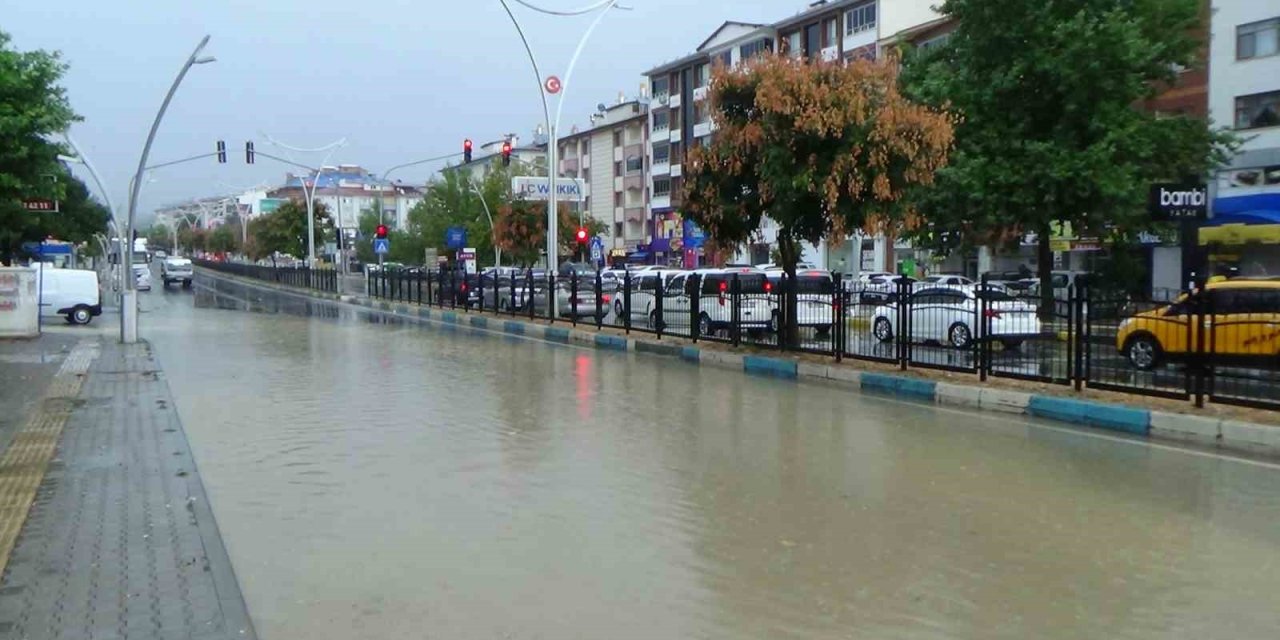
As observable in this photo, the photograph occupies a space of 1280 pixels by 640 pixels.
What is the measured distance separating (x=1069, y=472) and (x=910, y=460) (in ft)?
4.46

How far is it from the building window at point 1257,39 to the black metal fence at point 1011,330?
25.8 m

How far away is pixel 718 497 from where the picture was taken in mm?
8562

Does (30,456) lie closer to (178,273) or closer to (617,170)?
(178,273)

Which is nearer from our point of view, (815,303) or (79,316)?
(815,303)

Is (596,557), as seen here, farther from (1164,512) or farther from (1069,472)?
(1069,472)

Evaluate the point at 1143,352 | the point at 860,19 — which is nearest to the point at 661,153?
the point at 860,19

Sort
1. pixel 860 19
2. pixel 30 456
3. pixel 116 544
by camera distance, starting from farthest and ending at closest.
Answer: pixel 860 19 < pixel 30 456 < pixel 116 544

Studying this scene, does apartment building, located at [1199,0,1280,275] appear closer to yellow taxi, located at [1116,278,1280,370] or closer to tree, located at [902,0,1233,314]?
tree, located at [902,0,1233,314]

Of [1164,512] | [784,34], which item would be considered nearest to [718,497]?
[1164,512]

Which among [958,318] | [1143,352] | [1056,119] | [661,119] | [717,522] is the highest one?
[661,119]

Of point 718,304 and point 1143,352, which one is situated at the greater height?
point 718,304

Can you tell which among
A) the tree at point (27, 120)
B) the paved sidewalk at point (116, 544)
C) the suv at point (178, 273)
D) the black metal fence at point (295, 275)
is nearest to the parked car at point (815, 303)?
the paved sidewalk at point (116, 544)

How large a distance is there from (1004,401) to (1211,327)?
2621 millimetres

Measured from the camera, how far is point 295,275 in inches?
2847
